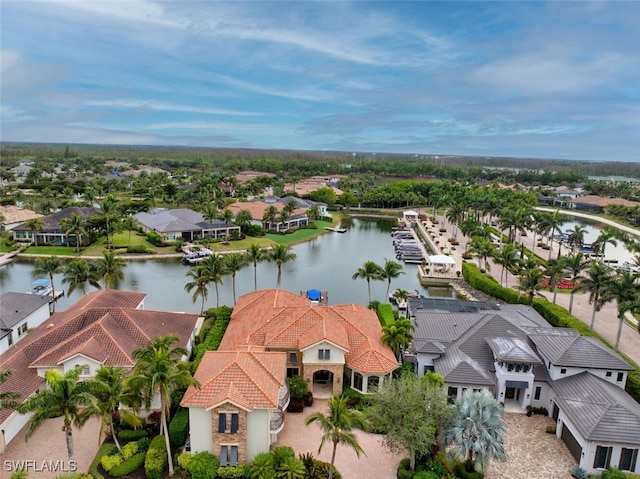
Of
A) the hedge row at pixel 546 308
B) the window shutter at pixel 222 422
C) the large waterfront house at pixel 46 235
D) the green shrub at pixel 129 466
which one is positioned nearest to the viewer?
the green shrub at pixel 129 466

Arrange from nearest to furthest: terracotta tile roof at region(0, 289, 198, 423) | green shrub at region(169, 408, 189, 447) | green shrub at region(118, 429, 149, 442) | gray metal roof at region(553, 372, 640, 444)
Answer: gray metal roof at region(553, 372, 640, 444) → green shrub at region(169, 408, 189, 447) → green shrub at region(118, 429, 149, 442) → terracotta tile roof at region(0, 289, 198, 423)

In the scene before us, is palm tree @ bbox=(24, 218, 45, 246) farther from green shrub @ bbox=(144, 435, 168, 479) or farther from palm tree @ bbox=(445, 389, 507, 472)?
palm tree @ bbox=(445, 389, 507, 472)

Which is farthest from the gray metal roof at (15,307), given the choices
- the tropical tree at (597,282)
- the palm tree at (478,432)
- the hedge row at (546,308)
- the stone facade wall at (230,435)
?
the tropical tree at (597,282)

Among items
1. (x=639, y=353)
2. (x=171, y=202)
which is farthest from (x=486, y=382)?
(x=171, y=202)

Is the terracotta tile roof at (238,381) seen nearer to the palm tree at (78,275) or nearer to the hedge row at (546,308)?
the palm tree at (78,275)

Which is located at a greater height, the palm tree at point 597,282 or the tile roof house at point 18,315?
the palm tree at point 597,282

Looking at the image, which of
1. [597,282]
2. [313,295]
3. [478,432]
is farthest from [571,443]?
[313,295]

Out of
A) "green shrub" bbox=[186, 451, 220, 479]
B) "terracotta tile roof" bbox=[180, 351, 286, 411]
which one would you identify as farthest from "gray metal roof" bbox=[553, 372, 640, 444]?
"green shrub" bbox=[186, 451, 220, 479]

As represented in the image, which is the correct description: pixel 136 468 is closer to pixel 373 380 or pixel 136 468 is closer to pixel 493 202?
pixel 373 380
